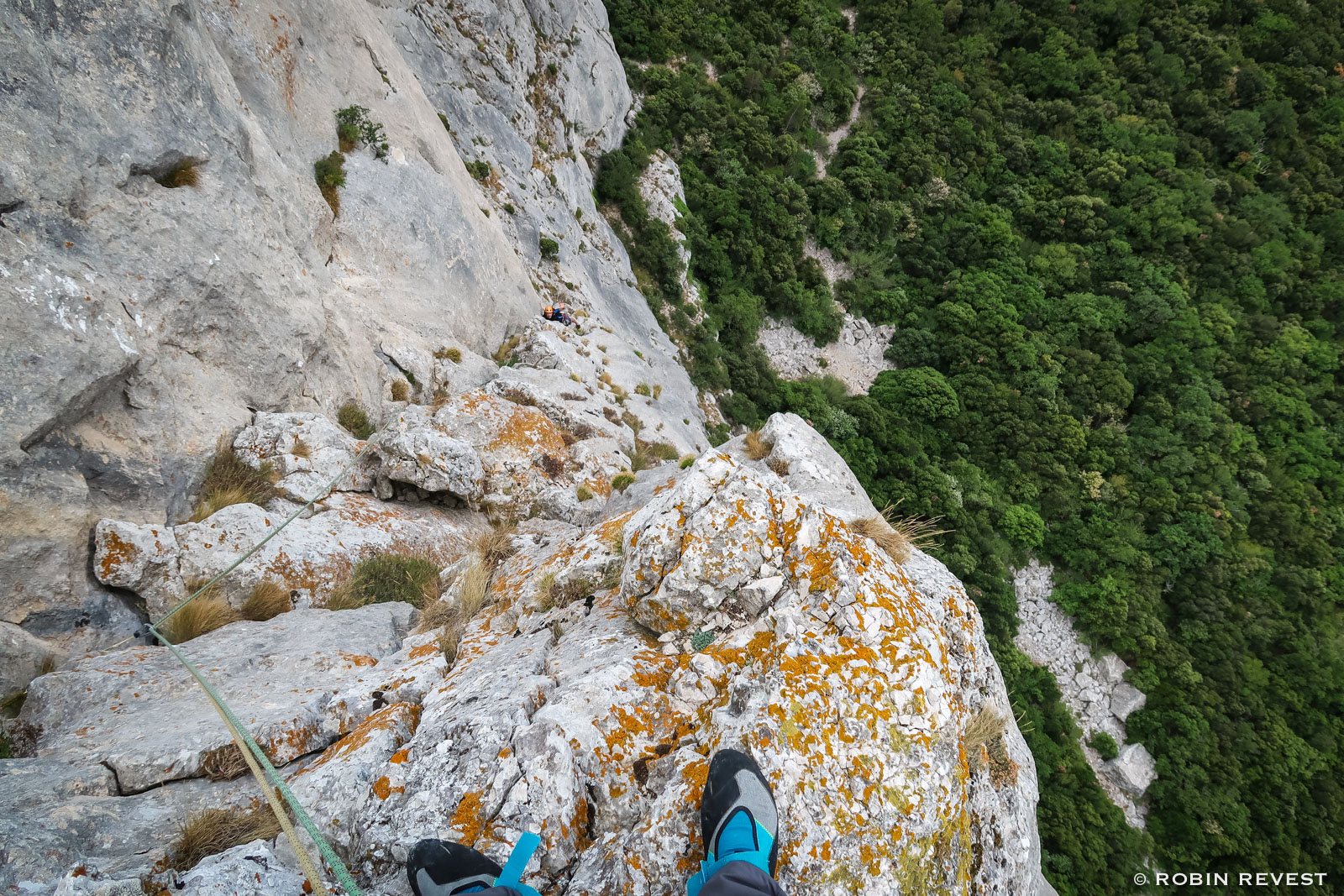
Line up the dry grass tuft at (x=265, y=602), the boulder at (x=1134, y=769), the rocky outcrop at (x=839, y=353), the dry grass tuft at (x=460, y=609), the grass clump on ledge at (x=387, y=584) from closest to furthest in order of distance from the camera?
1. the dry grass tuft at (x=460, y=609)
2. the dry grass tuft at (x=265, y=602)
3. the grass clump on ledge at (x=387, y=584)
4. the boulder at (x=1134, y=769)
5. the rocky outcrop at (x=839, y=353)

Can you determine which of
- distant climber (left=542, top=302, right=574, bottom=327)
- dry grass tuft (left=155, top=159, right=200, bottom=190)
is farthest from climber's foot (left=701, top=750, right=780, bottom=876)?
distant climber (left=542, top=302, right=574, bottom=327)

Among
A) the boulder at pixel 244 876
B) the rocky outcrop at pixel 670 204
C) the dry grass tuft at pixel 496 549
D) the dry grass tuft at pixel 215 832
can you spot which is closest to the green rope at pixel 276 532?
the dry grass tuft at pixel 496 549

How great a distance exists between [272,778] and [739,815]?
2618 millimetres

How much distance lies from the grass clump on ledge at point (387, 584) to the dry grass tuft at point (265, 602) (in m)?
0.41

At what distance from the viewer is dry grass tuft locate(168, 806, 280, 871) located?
8.40 feet

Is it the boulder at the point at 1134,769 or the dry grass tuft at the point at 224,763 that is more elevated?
the dry grass tuft at the point at 224,763

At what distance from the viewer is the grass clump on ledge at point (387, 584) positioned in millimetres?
5328

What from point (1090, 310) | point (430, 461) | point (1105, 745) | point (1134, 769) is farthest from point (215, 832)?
point (1090, 310)

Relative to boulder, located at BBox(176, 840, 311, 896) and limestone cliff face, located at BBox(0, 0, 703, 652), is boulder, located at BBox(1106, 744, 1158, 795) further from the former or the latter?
boulder, located at BBox(176, 840, 311, 896)

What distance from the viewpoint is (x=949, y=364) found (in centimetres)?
2983

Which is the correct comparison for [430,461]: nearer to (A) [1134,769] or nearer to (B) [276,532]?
(B) [276,532]

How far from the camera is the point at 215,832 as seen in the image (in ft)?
8.75

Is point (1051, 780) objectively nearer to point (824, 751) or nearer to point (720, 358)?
point (720, 358)

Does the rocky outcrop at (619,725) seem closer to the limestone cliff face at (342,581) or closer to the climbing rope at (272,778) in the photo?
the limestone cliff face at (342,581)
